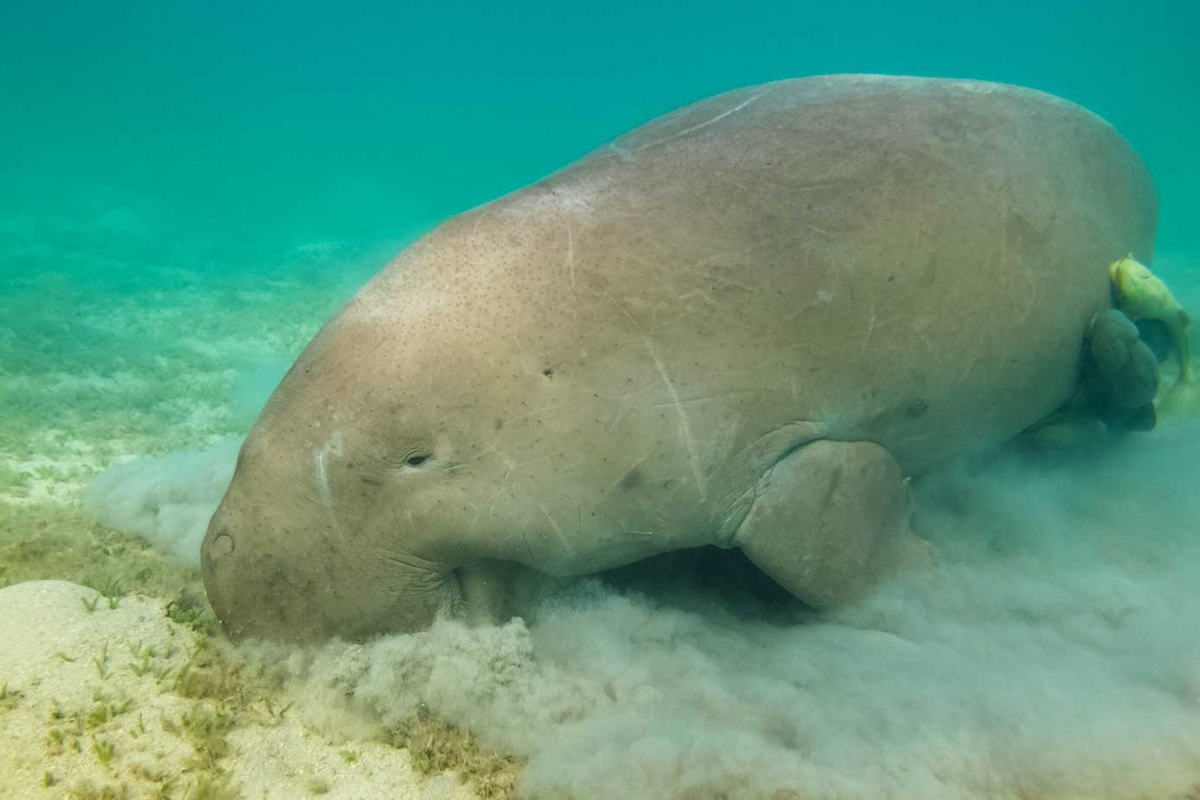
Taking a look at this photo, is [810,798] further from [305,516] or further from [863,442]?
[305,516]

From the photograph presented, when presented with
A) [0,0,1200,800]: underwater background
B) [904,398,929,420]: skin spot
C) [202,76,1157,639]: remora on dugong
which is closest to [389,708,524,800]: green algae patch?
[0,0,1200,800]: underwater background

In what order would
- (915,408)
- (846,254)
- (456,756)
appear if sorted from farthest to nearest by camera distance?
(915,408) < (846,254) < (456,756)

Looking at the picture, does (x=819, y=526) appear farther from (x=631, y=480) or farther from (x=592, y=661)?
(x=592, y=661)

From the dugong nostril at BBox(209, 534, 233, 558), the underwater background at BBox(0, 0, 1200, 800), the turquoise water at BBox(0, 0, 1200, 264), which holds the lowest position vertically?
the underwater background at BBox(0, 0, 1200, 800)

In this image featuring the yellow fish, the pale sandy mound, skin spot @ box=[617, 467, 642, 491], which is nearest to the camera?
the pale sandy mound

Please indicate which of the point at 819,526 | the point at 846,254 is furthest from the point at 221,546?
the point at 846,254

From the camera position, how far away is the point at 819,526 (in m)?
3.07

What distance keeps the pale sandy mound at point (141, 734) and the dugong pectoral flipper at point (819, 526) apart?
5.15 ft

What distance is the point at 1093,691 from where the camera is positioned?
8.21 feet

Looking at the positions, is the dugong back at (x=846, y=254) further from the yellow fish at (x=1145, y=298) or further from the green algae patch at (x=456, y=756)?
the green algae patch at (x=456, y=756)

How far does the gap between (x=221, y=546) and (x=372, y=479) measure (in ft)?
2.14

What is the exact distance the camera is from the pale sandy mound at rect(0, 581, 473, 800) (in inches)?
83.8

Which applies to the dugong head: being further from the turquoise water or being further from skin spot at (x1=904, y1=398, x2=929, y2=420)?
the turquoise water

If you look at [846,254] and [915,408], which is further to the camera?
[915,408]
